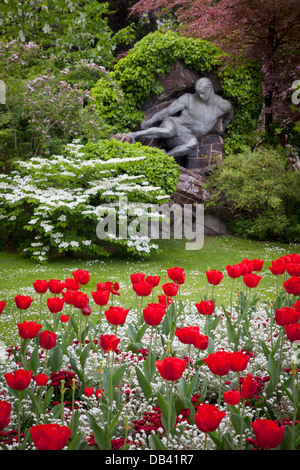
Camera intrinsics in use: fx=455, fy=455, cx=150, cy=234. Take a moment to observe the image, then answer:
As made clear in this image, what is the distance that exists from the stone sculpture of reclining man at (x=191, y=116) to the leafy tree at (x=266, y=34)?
126 cm

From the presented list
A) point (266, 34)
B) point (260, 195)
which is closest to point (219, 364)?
point (260, 195)

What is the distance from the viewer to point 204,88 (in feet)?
41.7

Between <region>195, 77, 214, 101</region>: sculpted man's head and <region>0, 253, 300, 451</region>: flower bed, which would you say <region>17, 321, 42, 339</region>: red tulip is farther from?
<region>195, 77, 214, 101</region>: sculpted man's head

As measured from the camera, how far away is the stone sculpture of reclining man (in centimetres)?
1260

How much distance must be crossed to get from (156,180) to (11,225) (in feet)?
10.3

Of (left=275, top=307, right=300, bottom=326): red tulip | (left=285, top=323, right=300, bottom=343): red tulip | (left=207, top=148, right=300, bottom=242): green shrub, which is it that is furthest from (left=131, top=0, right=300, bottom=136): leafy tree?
(left=285, top=323, right=300, bottom=343): red tulip

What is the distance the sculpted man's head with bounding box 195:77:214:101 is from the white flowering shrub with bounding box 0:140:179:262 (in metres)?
4.10

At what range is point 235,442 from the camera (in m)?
2.02

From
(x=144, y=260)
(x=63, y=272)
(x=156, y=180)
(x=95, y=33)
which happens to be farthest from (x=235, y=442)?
(x=95, y=33)

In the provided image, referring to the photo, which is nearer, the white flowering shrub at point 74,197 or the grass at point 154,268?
the grass at point 154,268

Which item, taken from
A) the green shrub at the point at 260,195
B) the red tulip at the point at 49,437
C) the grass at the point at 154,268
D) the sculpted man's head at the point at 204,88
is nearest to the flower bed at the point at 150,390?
the red tulip at the point at 49,437

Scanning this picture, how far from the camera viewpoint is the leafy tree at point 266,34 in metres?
11.9

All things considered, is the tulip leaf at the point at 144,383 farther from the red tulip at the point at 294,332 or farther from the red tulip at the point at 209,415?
the red tulip at the point at 209,415

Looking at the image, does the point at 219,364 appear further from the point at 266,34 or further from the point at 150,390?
the point at 266,34
